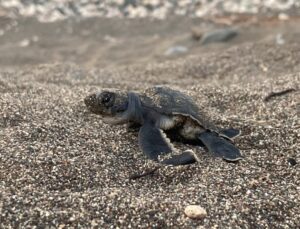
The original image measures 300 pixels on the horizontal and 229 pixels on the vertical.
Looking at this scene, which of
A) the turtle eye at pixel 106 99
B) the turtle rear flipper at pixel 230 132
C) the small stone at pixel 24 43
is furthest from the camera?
the small stone at pixel 24 43

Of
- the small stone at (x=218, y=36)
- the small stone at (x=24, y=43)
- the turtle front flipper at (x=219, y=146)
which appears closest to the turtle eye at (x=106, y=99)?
the turtle front flipper at (x=219, y=146)

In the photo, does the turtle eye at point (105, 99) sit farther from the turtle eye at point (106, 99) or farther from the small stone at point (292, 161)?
the small stone at point (292, 161)

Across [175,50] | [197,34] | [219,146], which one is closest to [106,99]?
[219,146]

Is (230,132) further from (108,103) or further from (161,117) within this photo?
(108,103)

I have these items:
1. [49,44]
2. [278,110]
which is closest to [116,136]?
[278,110]

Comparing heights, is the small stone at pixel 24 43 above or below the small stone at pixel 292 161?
above

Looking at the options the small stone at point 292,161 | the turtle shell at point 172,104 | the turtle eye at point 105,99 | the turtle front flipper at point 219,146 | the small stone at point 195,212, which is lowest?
the small stone at point 292,161

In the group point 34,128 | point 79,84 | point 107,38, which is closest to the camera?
point 34,128

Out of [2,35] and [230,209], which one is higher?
[2,35]

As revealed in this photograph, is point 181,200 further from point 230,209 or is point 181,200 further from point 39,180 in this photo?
point 39,180
